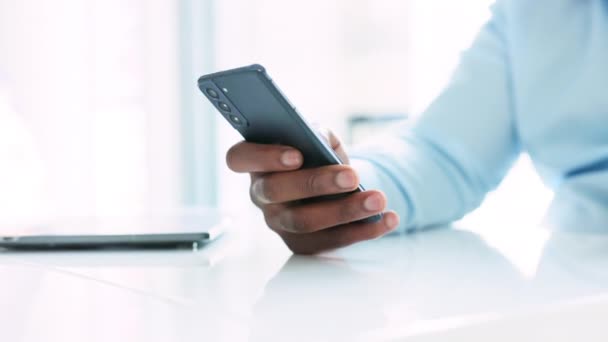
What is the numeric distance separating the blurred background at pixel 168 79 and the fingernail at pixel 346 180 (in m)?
1.04

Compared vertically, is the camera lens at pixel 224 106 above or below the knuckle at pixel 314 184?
above

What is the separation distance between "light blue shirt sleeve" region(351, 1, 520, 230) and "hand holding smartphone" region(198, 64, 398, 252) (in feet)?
0.51

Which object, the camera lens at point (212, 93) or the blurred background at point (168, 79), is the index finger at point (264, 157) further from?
the blurred background at point (168, 79)

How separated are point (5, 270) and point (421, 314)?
0.27 m

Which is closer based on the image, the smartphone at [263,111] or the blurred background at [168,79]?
the smartphone at [263,111]

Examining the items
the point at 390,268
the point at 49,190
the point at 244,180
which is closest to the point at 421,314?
the point at 390,268

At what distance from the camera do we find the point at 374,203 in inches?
15.9

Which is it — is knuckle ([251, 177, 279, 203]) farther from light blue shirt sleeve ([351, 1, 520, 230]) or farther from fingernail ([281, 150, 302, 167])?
light blue shirt sleeve ([351, 1, 520, 230])

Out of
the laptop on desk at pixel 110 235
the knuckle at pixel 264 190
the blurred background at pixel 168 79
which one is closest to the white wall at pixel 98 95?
the blurred background at pixel 168 79

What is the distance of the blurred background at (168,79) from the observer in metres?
1.45

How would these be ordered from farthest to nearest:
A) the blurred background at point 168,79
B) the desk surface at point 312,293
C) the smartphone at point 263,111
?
the blurred background at point 168,79
the smartphone at point 263,111
the desk surface at point 312,293

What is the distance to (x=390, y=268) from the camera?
0.39 metres

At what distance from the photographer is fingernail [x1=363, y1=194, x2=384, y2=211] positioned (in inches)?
15.9

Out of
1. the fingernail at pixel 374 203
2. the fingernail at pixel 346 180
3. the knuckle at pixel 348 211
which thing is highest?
the fingernail at pixel 346 180
